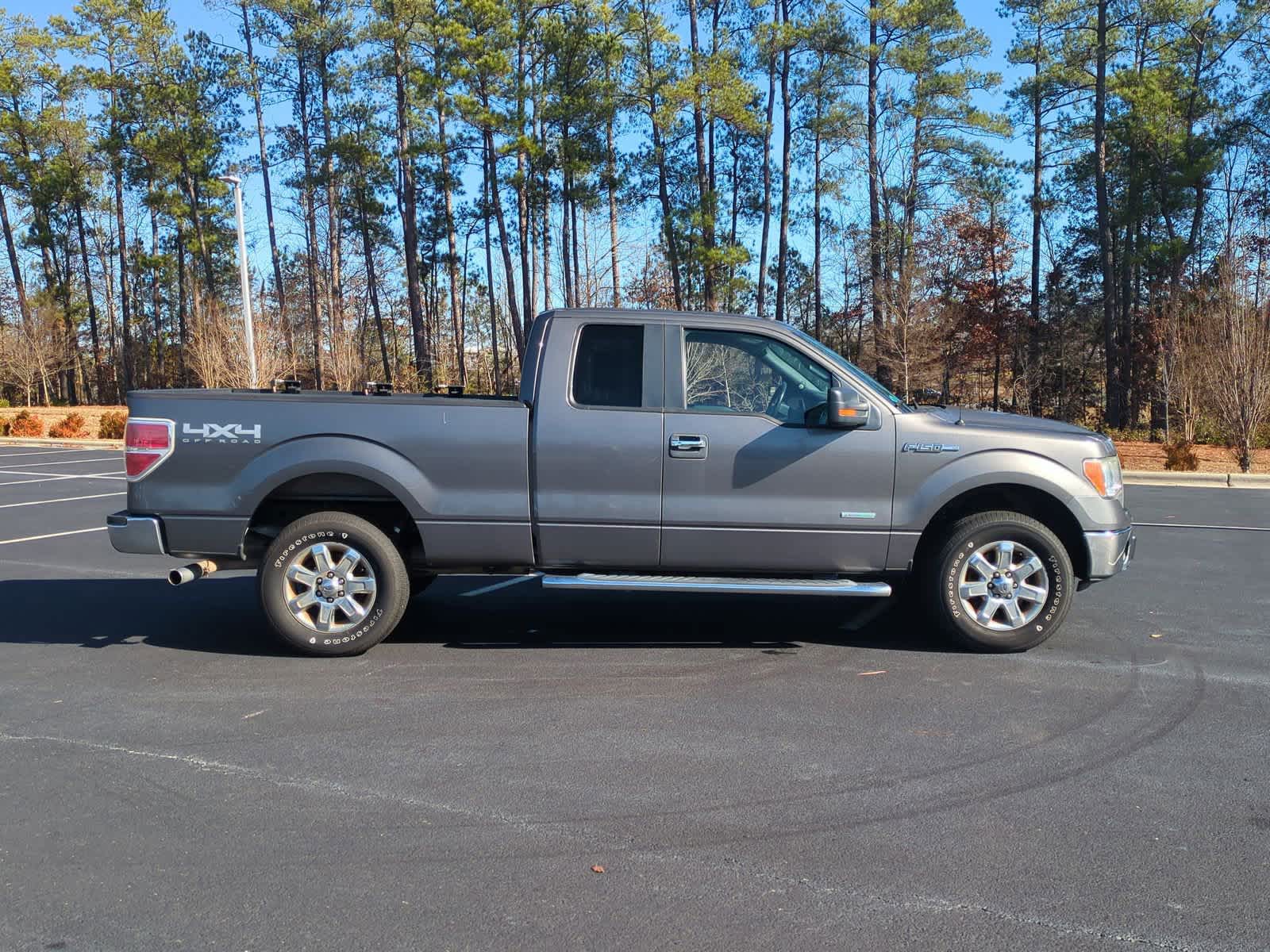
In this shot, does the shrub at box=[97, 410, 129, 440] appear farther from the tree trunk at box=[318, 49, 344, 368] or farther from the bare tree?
the bare tree

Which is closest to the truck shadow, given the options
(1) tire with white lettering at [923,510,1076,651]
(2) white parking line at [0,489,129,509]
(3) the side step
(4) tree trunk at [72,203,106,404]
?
(1) tire with white lettering at [923,510,1076,651]

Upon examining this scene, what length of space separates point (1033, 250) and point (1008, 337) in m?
4.64

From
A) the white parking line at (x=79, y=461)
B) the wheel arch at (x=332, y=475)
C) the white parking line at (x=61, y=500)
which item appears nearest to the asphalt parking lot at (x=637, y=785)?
the wheel arch at (x=332, y=475)

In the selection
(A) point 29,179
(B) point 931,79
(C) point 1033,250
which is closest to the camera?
(B) point 931,79

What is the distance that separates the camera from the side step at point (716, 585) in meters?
5.82

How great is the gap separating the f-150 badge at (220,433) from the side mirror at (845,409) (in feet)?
11.1

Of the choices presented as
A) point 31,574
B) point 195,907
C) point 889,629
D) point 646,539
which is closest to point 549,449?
point 646,539

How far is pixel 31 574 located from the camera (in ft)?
28.8

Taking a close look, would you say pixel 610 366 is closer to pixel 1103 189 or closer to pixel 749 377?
pixel 749 377

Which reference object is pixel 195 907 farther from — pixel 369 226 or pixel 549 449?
pixel 369 226

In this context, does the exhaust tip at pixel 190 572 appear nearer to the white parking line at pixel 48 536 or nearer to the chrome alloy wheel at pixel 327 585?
the chrome alloy wheel at pixel 327 585

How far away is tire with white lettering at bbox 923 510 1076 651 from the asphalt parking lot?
0.67ft

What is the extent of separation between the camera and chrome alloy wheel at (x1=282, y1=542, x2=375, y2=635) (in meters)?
5.97

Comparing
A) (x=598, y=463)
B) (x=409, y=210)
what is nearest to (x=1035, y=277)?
(x=409, y=210)
